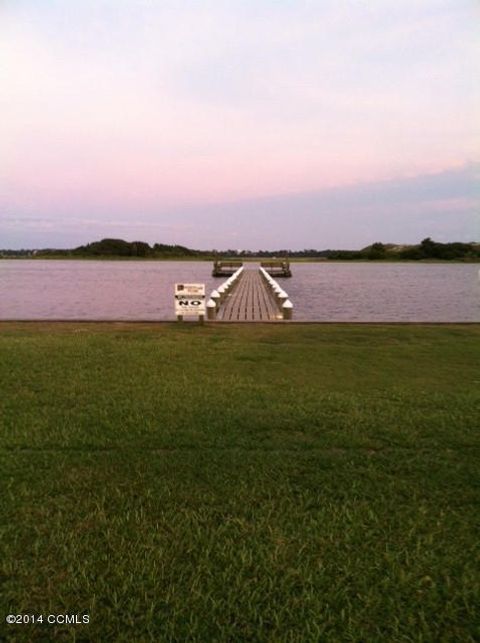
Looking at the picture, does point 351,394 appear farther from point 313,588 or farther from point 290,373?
point 313,588

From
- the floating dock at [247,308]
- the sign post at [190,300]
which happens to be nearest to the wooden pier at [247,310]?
the floating dock at [247,308]

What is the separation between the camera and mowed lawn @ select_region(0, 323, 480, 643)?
2480 millimetres

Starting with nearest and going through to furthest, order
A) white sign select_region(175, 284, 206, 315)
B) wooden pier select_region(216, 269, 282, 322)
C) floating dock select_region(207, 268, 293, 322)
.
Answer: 1. white sign select_region(175, 284, 206, 315)
2. floating dock select_region(207, 268, 293, 322)
3. wooden pier select_region(216, 269, 282, 322)

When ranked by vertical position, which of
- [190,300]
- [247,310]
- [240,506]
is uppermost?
[190,300]

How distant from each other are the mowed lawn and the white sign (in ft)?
18.2

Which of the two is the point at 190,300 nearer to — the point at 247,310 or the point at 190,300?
the point at 190,300

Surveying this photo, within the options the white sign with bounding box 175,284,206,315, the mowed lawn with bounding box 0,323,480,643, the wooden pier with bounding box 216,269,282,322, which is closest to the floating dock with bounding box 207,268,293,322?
the wooden pier with bounding box 216,269,282,322

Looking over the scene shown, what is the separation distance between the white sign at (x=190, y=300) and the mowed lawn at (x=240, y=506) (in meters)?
5.56

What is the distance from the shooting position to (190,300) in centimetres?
1252

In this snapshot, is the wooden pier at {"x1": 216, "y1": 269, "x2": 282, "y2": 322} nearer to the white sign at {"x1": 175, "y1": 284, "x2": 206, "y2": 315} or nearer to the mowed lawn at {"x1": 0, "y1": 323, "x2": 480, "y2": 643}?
the white sign at {"x1": 175, "y1": 284, "x2": 206, "y2": 315}

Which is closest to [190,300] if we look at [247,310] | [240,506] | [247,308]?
[247,310]

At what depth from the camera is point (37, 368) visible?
733cm

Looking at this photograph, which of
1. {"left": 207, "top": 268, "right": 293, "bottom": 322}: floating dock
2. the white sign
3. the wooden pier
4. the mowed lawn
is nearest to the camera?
the mowed lawn

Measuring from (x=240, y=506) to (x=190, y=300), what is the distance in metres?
9.36
